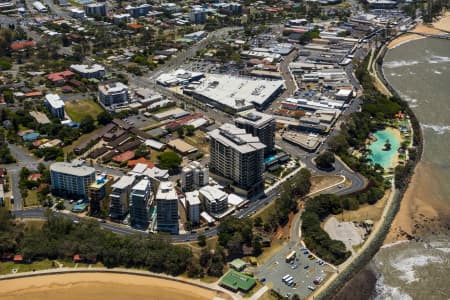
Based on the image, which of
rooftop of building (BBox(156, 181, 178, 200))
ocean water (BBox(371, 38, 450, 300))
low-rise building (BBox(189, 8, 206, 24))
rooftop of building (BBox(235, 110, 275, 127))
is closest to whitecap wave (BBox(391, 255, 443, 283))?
ocean water (BBox(371, 38, 450, 300))

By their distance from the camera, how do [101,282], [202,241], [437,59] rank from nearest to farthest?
[101,282] < [202,241] < [437,59]

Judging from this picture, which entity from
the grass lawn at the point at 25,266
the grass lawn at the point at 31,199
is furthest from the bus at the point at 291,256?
the grass lawn at the point at 31,199

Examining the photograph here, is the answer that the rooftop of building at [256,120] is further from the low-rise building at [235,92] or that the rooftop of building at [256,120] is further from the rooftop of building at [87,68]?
the rooftop of building at [87,68]

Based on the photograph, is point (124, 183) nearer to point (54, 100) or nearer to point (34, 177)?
point (34, 177)

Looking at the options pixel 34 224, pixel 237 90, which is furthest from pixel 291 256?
pixel 237 90

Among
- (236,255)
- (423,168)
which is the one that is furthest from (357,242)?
(423,168)

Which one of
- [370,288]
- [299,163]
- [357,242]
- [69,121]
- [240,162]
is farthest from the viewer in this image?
[69,121]

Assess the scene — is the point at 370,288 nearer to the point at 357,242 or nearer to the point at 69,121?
the point at 357,242
